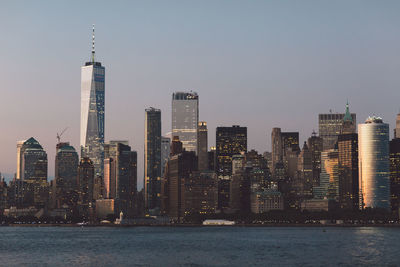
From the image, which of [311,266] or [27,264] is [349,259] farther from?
[27,264]

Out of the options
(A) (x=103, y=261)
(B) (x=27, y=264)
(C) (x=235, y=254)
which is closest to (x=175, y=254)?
(C) (x=235, y=254)

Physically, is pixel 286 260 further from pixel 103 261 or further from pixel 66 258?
pixel 66 258

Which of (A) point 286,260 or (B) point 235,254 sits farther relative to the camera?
(B) point 235,254

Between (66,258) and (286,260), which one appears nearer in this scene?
(286,260)

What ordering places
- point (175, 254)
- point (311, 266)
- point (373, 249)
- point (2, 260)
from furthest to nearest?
point (373, 249) → point (175, 254) → point (2, 260) → point (311, 266)

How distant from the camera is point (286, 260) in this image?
116 m

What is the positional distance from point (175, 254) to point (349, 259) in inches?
1307

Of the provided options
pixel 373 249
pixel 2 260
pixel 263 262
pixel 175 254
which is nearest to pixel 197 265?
pixel 263 262

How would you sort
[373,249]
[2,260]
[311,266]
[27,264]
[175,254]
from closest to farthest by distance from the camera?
[311,266] → [27,264] → [2,260] → [175,254] → [373,249]

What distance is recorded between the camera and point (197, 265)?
352 ft

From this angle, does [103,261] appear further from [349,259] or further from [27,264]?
[349,259]

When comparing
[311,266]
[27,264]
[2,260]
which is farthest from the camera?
→ [2,260]

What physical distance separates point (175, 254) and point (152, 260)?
1448 centimetres

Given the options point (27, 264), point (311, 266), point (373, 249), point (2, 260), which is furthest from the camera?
point (373, 249)
